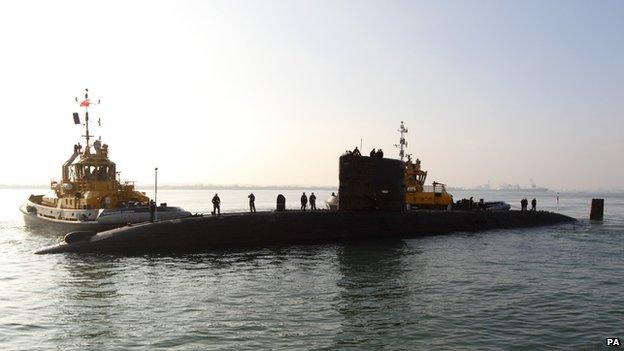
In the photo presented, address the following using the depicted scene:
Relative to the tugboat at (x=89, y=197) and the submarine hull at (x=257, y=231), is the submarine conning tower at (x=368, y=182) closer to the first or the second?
the submarine hull at (x=257, y=231)

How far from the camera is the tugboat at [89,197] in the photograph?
111 ft

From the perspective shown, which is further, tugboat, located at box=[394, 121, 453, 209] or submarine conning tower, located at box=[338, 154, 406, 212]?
tugboat, located at box=[394, 121, 453, 209]

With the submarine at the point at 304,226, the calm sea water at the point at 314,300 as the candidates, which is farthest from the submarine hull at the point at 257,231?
the calm sea water at the point at 314,300

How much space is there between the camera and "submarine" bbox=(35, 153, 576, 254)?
1009 inches

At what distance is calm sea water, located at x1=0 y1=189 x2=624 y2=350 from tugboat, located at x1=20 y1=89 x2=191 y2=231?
816 centimetres

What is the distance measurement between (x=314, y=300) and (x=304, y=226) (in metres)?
14.2

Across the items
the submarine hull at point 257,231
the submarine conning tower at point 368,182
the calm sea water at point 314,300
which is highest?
the submarine conning tower at point 368,182

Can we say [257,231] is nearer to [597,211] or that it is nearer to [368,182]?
[368,182]

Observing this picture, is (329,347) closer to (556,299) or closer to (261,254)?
(556,299)

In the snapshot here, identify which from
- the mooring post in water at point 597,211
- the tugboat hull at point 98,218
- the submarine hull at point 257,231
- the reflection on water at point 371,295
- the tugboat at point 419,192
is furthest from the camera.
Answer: the mooring post in water at point 597,211

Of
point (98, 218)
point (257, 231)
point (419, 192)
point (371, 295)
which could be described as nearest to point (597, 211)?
point (419, 192)

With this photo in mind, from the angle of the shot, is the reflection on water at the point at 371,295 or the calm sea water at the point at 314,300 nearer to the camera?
the calm sea water at the point at 314,300

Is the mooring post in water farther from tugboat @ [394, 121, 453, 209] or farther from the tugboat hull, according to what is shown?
the tugboat hull

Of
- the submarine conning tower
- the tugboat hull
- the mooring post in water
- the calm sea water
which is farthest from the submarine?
the mooring post in water
